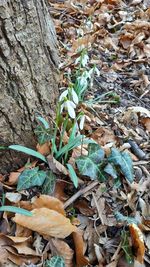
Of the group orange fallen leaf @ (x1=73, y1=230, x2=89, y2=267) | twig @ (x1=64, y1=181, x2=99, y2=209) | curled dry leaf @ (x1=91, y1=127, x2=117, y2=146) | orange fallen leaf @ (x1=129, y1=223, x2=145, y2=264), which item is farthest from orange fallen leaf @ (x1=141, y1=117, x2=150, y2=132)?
orange fallen leaf @ (x1=73, y1=230, x2=89, y2=267)

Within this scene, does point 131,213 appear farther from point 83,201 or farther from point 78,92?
point 78,92

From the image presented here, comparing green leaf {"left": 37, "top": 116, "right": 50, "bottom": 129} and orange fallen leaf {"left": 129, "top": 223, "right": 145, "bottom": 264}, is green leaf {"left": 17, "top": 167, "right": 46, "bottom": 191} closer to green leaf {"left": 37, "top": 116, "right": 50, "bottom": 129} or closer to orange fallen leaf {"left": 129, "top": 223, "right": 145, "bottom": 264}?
green leaf {"left": 37, "top": 116, "right": 50, "bottom": 129}

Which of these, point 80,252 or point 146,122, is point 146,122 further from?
point 80,252

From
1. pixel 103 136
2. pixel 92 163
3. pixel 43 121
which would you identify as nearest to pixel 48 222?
pixel 92 163

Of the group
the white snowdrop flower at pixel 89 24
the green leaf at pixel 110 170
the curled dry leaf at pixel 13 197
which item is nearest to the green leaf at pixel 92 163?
the green leaf at pixel 110 170

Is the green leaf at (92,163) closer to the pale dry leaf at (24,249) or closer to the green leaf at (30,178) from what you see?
the green leaf at (30,178)

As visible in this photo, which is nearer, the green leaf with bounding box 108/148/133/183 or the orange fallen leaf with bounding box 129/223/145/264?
the orange fallen leaf with bounding box 129/223/145/264
